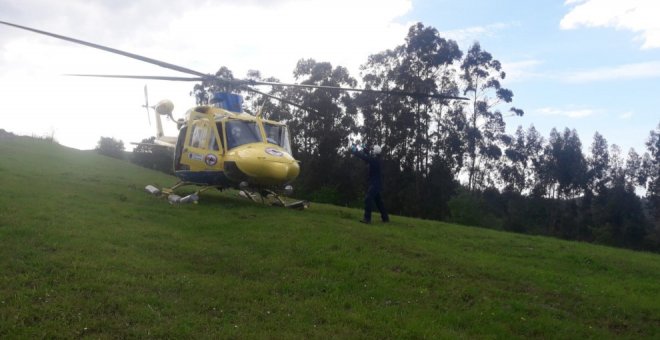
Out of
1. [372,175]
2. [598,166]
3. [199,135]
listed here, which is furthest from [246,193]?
[598,166]

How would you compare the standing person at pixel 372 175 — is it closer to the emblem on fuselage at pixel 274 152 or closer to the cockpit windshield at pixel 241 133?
the emblem on fuselage at pixel 274 152

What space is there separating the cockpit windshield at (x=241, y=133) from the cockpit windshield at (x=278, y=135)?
386 mm

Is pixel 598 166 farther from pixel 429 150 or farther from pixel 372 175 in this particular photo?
pixel 372 175

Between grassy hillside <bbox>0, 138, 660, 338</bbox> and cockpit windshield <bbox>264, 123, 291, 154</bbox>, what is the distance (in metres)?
3.33

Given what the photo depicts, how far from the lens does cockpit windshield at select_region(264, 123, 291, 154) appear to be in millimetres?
16141

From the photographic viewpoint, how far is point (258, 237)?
35.7 ft

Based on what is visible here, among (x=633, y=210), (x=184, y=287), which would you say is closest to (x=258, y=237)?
(x=184, y=287)

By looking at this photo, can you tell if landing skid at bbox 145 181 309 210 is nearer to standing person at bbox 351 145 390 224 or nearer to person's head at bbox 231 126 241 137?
person's head at bbox 231 126 241 137

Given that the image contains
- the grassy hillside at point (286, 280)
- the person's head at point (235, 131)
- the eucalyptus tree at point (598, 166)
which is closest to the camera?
the grassy hillside at point (286, 280)

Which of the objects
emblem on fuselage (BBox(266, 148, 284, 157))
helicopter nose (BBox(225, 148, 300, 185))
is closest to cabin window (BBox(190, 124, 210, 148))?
helicopter nose (BBox(225, 148, 300, 185))

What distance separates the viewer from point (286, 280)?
27.4 ft

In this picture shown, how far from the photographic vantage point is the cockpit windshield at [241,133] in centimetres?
1554

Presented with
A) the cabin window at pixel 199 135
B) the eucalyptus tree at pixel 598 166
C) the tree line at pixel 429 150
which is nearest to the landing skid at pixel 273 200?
the cabin window at pixel 199 135

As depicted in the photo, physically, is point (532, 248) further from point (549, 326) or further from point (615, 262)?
point (549, 326)
